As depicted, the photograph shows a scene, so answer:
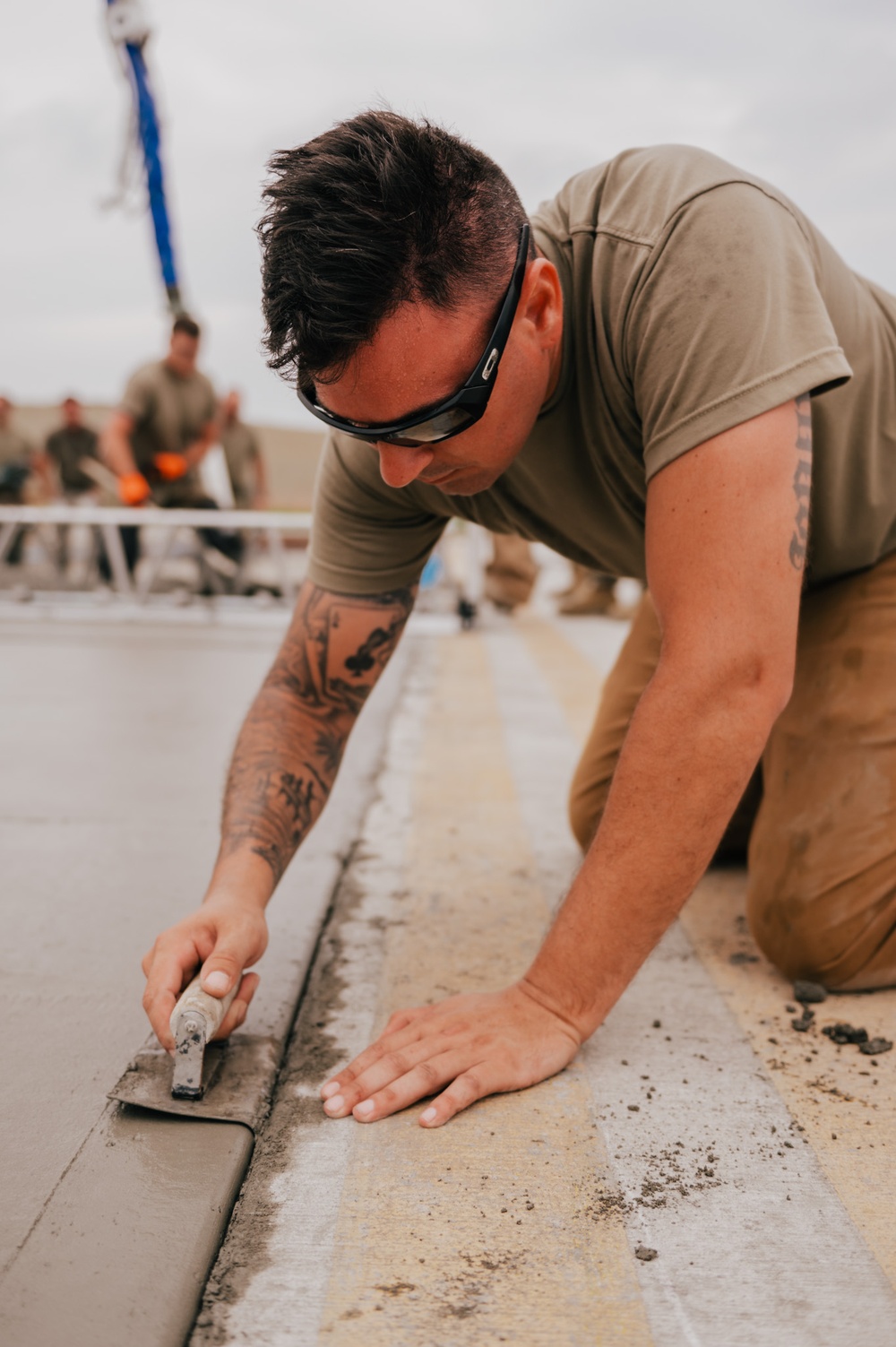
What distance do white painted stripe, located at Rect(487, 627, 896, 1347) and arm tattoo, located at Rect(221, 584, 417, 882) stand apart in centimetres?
64

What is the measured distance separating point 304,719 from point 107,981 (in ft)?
1.81

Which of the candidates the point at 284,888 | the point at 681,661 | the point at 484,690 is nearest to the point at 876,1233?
the point at 681,661

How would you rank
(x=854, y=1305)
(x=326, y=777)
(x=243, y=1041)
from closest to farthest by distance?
(x=854, y=1305)
(x=243, y=1041)
(x=326, y=777)

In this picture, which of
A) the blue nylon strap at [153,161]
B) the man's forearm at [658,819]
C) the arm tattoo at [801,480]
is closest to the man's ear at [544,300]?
the arm tattoo at [801,480]

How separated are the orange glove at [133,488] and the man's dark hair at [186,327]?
94 centimetres

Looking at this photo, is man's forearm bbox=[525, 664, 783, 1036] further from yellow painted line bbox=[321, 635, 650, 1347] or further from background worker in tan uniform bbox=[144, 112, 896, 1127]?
yellow painted line bbox=[321, 635, 650, 1347]

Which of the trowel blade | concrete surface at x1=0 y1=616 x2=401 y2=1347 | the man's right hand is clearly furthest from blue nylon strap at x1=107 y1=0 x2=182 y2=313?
the trowel blade

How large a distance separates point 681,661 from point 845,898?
738mm

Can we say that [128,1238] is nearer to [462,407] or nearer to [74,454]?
[462,407]

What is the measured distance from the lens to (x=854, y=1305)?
1.14 meters

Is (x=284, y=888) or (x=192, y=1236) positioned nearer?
(x=192, y=1236)

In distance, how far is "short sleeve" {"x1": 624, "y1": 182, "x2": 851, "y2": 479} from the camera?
1.40 metres

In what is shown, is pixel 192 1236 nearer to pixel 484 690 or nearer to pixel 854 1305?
pixel 854 1305

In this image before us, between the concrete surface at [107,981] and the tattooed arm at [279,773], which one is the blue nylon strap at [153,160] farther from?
the tattooed arm at [279,773]
